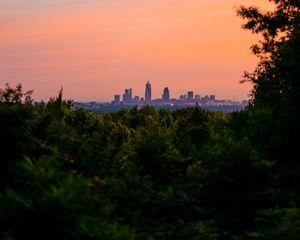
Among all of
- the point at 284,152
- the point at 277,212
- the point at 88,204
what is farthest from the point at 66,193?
the point at 284,152

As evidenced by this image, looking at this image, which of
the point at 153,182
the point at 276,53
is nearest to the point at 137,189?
the point at 153,182

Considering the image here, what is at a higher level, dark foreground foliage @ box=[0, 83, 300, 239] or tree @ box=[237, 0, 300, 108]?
tree @ box=[237, 0, 300, 108]

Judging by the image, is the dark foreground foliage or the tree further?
the tree

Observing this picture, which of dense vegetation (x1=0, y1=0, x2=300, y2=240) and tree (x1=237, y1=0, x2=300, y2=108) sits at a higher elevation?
tree (x1=237, y1=0, x2=300, y2=108)

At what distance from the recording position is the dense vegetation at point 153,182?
7629 millimetres

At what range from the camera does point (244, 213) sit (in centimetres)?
1309

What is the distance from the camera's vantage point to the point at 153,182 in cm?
1134

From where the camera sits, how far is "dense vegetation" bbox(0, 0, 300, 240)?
25.0 feet

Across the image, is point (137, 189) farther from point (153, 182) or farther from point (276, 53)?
point (276, 53)

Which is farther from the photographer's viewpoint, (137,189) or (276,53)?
(276,53)

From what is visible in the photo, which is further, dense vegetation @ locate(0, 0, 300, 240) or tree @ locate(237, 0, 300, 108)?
tree @ locate(237, 0, 300, 108)

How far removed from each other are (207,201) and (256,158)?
1.60 metres

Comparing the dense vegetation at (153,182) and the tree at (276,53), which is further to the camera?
the tree at (276,53)

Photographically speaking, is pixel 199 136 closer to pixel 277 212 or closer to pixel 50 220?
pixel 277 212
